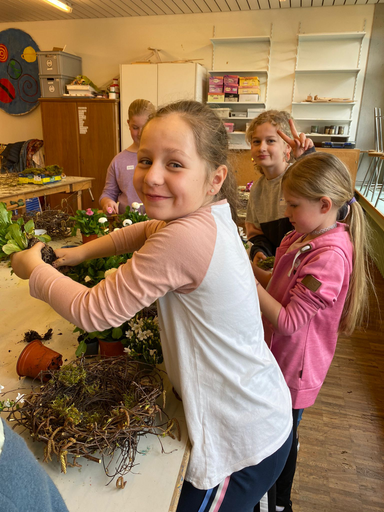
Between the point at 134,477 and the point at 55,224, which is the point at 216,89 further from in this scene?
the point at 134,477

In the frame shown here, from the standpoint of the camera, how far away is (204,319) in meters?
0.69

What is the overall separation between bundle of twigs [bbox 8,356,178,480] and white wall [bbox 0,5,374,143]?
5524mm

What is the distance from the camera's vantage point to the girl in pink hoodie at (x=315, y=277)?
1.03 meters

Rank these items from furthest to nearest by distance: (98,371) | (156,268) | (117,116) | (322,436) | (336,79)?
1. (117,116)
2. (336,79)
3. (322,436)
4. (98,371)
5. (156,268)

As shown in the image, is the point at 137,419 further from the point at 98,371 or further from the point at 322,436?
the point at 322,436

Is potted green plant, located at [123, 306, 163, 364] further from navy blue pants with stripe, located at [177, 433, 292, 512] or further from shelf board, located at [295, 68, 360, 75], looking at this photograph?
shelf board, located at [295, 68, 360, 75]

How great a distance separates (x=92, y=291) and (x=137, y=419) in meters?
0.27

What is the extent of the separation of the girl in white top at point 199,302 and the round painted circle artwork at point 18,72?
6833mm

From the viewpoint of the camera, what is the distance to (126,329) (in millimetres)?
1028

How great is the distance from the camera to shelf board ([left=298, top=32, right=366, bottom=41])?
4891mm

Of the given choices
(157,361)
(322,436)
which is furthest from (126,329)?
(322,436)

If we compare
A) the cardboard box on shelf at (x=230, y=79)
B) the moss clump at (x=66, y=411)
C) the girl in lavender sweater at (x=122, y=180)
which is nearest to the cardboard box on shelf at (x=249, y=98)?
the cardboard box on shelf at (x=230, y=79)

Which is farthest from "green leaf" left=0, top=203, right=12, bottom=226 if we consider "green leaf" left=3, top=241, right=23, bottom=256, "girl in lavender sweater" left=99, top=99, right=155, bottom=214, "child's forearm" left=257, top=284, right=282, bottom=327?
"girl in lavender sweater" left=99, top=99, right=155, bottom=214

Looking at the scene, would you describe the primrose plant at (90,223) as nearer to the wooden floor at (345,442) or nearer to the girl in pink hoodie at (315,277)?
the girl in pink hoodie at (315,277)
